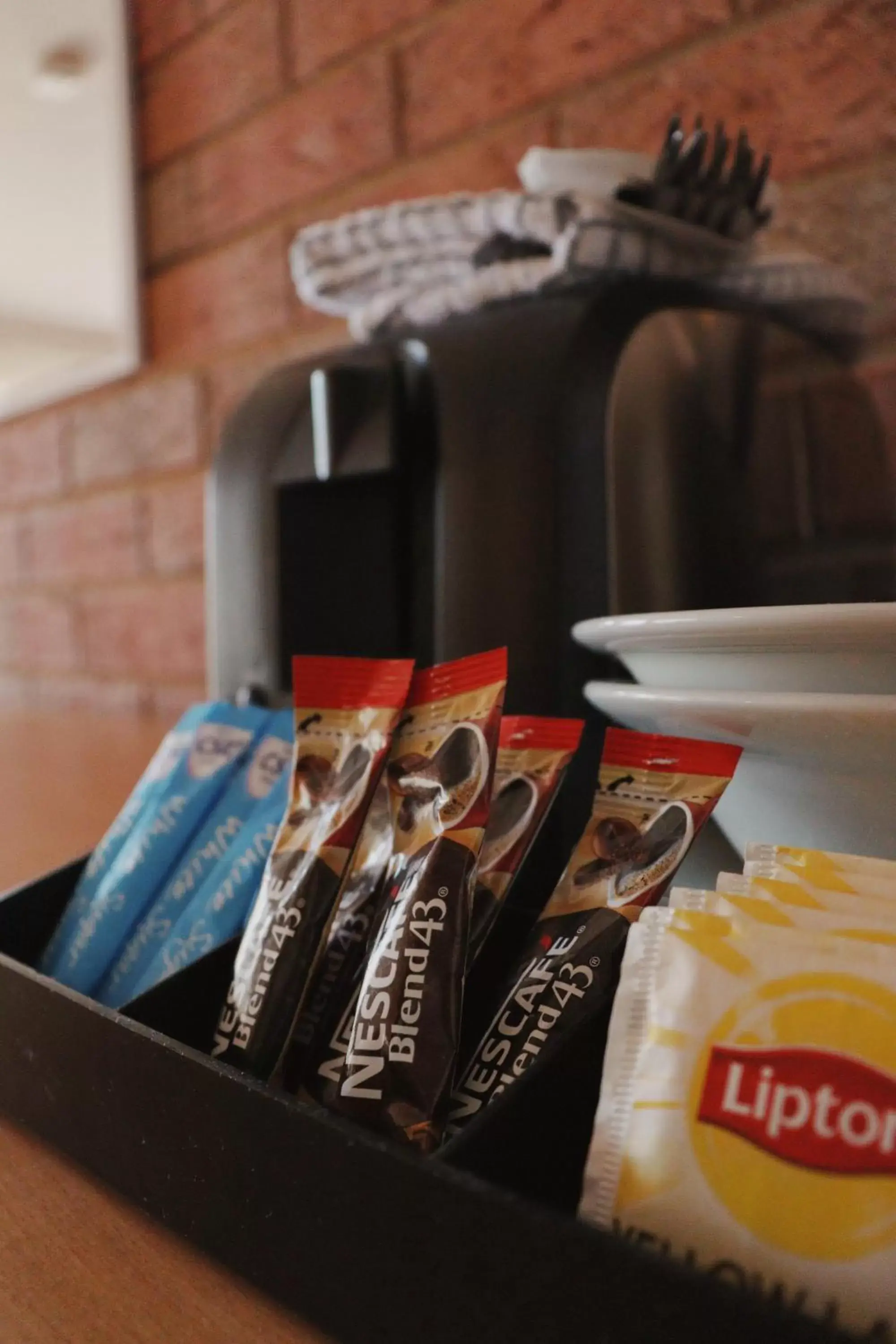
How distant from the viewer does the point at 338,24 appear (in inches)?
42.6

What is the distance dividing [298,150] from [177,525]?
474 mm

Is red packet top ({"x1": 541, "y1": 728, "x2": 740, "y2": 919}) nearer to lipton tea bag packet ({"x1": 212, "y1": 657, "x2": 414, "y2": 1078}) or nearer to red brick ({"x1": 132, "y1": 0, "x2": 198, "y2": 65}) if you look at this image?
lipton tea bag packet ({"x1": 212, "y1": 657, "x2": 414, "y2": 1078})

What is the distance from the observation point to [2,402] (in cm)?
166

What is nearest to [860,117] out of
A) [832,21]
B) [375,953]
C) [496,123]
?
[832,21]

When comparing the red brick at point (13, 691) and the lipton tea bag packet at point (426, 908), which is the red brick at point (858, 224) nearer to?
the lipton tea bag packet at point (426, 908)

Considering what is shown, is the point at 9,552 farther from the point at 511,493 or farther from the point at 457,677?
the point at 457,677

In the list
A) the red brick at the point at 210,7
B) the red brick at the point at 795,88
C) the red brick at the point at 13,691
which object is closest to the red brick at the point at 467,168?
the red brick at the point at 795,88

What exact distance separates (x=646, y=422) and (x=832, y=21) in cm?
43

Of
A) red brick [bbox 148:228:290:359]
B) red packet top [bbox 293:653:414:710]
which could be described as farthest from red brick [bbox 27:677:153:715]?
red packet top [bbox 293:653:414:710]

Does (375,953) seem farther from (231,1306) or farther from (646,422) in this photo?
(646,422)

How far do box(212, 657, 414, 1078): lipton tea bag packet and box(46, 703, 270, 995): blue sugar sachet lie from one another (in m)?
0.08

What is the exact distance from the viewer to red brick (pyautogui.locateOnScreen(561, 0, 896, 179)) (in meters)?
0.70

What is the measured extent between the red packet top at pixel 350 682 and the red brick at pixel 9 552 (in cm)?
140

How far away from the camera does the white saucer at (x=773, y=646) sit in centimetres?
30
